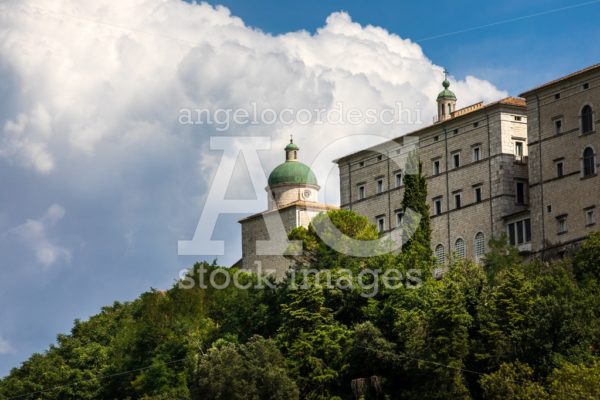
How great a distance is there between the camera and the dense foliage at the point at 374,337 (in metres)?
56.6

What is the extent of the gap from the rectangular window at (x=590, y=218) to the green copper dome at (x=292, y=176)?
100ft

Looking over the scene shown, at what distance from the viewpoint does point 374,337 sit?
201ft

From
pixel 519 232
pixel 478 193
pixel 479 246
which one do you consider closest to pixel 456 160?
pixel 478 193

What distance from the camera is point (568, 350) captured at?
5559 centimetres

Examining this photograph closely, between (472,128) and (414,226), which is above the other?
(472,128)

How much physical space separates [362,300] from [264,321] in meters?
4.72

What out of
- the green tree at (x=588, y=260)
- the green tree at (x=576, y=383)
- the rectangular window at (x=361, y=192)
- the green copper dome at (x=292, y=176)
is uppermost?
the green copper dome at (x=292, y=176)

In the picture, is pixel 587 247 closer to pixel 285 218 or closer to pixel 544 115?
pixel 544 115

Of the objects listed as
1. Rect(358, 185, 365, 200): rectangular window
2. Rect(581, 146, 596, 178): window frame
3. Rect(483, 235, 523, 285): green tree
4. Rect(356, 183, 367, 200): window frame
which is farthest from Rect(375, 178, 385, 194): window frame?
Rect(581, 146, 596, 178): window frame

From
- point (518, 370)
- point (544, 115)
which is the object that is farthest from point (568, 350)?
point (544, 115)

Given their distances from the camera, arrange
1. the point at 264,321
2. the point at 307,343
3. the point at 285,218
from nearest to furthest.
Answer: the point at 307,343 → the point at 264,321 → the point at 285,218

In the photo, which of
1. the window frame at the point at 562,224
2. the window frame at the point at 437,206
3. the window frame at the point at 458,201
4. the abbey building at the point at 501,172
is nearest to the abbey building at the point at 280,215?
the abbey building at the point at 501,172

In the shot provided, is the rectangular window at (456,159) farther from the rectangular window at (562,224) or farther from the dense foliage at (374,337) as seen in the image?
the rectangular window at (562,224)

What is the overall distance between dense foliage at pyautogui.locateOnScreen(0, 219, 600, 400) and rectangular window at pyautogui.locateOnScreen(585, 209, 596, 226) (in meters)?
3.66
